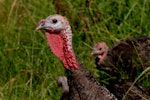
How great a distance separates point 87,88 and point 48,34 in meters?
0.54

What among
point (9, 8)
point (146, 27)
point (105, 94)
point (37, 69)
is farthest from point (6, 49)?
point (105, 94)

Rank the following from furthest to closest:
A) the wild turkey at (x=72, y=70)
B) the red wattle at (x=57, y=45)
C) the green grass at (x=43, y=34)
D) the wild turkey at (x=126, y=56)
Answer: the wild turkey at (x=126, y=56), the green grass at (x=43, y=34), the red wattle at (x=57, y=45), the wild turkey at (x=72, y=70)

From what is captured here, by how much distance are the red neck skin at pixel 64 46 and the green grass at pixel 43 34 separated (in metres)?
0.90

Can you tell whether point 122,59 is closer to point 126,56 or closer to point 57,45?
point 126,56

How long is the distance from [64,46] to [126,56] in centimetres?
194

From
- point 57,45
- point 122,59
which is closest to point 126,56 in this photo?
point 122,59

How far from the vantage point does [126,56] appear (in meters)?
6.78

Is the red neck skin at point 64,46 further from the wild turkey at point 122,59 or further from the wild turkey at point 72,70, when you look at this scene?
the wild turkey at point 122,59

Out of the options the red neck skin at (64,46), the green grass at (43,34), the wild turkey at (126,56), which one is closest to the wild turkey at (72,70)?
the red neck skin at (64,46)

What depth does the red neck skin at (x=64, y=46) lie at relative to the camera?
4891mm

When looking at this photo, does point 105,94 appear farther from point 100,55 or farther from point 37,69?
point 100,55

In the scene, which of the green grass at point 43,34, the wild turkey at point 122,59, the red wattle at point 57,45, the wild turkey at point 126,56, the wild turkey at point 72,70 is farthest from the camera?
the wild turkey at point 126,56

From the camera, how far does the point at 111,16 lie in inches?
264

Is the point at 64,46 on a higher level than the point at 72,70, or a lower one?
higher
